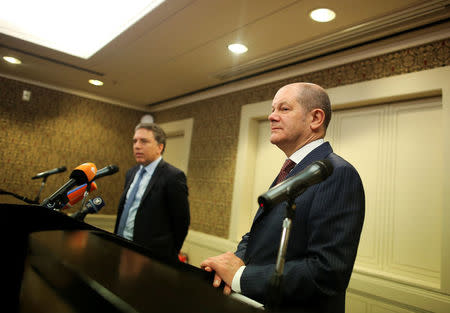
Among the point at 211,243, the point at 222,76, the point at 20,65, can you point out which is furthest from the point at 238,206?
the point at 20,65

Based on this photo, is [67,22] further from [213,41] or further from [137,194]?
[137,194]

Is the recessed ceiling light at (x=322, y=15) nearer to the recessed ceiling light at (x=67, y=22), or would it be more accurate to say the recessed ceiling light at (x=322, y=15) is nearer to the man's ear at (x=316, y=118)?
the man's ear at (x=316, y=118)

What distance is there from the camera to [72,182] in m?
1.61

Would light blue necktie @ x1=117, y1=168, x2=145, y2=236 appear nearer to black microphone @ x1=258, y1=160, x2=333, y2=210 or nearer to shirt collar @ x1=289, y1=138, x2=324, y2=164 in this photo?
shirt collar @ x1=289, y1=138, x2=324, y2=164

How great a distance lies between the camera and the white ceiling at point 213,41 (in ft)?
7.31

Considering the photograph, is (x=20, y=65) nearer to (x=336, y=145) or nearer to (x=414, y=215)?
(x=336, y=145)

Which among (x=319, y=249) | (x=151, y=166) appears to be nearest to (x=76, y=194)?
(x=151, y=166)

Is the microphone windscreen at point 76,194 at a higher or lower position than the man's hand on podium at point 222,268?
higher

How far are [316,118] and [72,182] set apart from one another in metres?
1.26

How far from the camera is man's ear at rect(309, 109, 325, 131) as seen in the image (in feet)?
4.13

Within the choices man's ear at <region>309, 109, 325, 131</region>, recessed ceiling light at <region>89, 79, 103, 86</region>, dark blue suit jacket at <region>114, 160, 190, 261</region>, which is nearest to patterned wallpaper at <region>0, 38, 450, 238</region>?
recessed ceiling light at <region>89, 79, 103, 86</region>

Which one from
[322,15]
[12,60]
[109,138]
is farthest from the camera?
[109,138]

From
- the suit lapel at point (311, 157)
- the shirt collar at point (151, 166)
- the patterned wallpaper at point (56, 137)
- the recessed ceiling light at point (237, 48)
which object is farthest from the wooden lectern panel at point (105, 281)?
the patterned wallpaper at point (56, 137)

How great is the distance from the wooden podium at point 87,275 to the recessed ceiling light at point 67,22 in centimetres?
218
